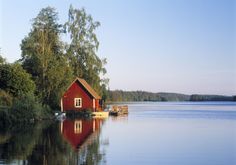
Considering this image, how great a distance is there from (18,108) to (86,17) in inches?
1078

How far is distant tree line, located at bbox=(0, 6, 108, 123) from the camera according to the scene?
49062 millimetres

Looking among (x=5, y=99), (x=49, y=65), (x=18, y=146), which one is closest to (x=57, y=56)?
(x=49, y=65)

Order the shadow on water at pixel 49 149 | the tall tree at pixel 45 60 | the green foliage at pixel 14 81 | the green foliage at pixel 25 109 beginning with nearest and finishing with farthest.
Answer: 1. the shadow on water at pixel 49 149
2. the green foliage at pixel 25 109
3. the green foliage at pixel 14 81
4. the tall tree at pixel 45 60

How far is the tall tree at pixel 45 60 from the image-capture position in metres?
57.6

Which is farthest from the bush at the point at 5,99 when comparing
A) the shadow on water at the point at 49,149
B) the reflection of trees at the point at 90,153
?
the reflection of trees at the point at 90,153

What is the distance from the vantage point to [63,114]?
175 ft

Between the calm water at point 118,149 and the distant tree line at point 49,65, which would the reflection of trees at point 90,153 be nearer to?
the calm water at point 118,149

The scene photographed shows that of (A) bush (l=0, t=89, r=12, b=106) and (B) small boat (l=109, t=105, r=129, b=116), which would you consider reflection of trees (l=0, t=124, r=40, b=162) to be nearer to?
(A) bush (l=0, t=89, r=12, b=106)

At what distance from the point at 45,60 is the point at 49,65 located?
31.9 inches

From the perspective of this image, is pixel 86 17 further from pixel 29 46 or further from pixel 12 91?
pixel 12 91

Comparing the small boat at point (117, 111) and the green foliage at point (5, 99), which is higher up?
the green foliage at point (5, 99)

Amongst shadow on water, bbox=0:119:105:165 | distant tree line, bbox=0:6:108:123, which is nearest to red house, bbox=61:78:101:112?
distant tree line, bbox=0:6:108:123

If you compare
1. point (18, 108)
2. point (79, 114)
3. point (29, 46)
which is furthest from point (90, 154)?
point (29, 46)

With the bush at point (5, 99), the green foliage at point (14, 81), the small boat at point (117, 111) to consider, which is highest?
the green foliage at point (14, 81)
